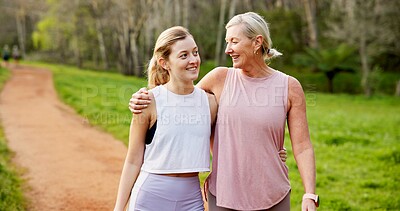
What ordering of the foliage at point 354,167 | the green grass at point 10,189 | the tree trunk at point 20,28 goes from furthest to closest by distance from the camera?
the tree trunk at point 20,28
the foliage at point 354,167
the green grass at point 10,189

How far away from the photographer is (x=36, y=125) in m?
10.8

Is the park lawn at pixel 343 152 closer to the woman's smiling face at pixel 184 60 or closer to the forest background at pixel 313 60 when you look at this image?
the forest background at pixel 313 60

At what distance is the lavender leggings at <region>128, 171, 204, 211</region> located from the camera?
251cm

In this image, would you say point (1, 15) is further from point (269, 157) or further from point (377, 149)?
point (269, 157)

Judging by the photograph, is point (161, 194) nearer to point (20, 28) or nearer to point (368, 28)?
point (368, 28)

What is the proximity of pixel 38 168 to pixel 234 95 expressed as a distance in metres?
5.41

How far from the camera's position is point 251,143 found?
2490mm

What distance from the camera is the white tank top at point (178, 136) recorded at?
2506mm

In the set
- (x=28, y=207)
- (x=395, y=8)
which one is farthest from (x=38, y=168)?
(x=395, y=8)

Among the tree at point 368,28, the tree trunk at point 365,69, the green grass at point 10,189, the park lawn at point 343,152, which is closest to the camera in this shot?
the green grass at point 10,189

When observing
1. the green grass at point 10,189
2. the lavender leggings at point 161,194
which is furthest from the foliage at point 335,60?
the lavender leggings at point 161,194

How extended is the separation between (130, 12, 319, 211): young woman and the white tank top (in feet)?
0.29

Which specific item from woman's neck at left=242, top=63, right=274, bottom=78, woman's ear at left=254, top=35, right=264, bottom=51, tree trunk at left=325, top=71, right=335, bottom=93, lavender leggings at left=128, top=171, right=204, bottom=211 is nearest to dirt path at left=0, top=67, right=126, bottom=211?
lavender leggings at left=128, top=171, right=204, bottom=211

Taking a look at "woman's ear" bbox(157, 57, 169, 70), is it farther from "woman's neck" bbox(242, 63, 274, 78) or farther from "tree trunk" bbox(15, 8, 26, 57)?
"tree trunk" bbox(15, 8, 26, 57)
